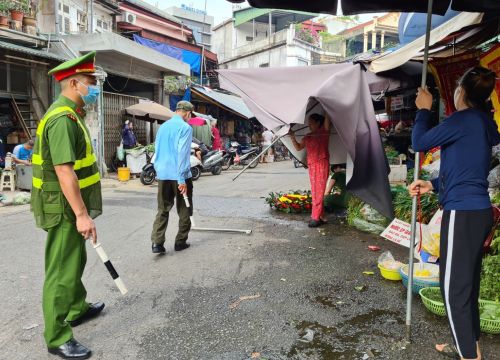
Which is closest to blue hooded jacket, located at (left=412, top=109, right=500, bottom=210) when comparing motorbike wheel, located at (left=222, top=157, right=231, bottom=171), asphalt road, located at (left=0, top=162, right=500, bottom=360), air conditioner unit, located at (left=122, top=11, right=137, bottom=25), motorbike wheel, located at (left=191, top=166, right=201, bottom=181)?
asphalt road, located at (left=0, top=162, right=500, bottom=360)

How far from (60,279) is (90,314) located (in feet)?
2.57

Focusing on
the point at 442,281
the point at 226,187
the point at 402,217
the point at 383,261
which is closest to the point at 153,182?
the point at 226,187

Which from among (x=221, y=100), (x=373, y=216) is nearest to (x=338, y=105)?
(x=373, y=216)

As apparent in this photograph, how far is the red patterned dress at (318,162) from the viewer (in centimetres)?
681

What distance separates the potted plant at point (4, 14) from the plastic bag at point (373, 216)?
33.6 ft

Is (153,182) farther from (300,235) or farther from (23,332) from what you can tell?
(23,332)

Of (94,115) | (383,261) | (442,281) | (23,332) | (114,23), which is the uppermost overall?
(114,23)

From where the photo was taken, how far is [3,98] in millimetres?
11820

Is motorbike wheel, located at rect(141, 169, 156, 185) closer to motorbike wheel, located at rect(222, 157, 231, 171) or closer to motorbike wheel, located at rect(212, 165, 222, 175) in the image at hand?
A: motorbike wheel, located at rect(212, 165, 222, 175)

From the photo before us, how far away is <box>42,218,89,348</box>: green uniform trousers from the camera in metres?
2.92

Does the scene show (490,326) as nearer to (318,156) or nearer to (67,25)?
(318,156)

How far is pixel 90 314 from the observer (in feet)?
11.8

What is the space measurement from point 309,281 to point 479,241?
7.19ft

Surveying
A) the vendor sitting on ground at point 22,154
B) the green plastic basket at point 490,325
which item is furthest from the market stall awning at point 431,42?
the vendor sitting on ground at point 22,154
